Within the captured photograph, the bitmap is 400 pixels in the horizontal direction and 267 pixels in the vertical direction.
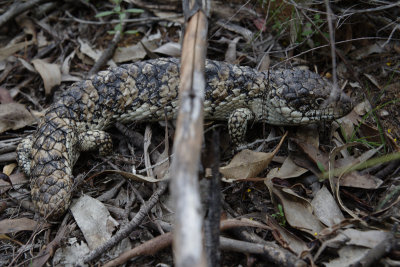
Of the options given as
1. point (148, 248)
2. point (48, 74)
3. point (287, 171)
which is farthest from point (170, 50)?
point (148, 248)

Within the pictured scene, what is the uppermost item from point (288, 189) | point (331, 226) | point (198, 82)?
point (198, 82)

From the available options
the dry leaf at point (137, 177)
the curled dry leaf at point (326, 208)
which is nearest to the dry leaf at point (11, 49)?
the dry leaf at point (137, 177)

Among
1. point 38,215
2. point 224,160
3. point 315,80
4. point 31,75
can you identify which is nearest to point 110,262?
point 38,215

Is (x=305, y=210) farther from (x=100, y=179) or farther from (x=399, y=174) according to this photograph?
(x=100, y=179)

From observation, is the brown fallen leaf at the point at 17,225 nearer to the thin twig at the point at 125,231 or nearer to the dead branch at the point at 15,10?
the thin twig at the point at 125,231

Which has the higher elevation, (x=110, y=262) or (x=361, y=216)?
(x=361, y=216)

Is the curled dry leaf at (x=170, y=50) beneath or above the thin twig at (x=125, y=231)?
above

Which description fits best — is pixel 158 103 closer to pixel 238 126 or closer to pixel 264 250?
pixel 238 126
